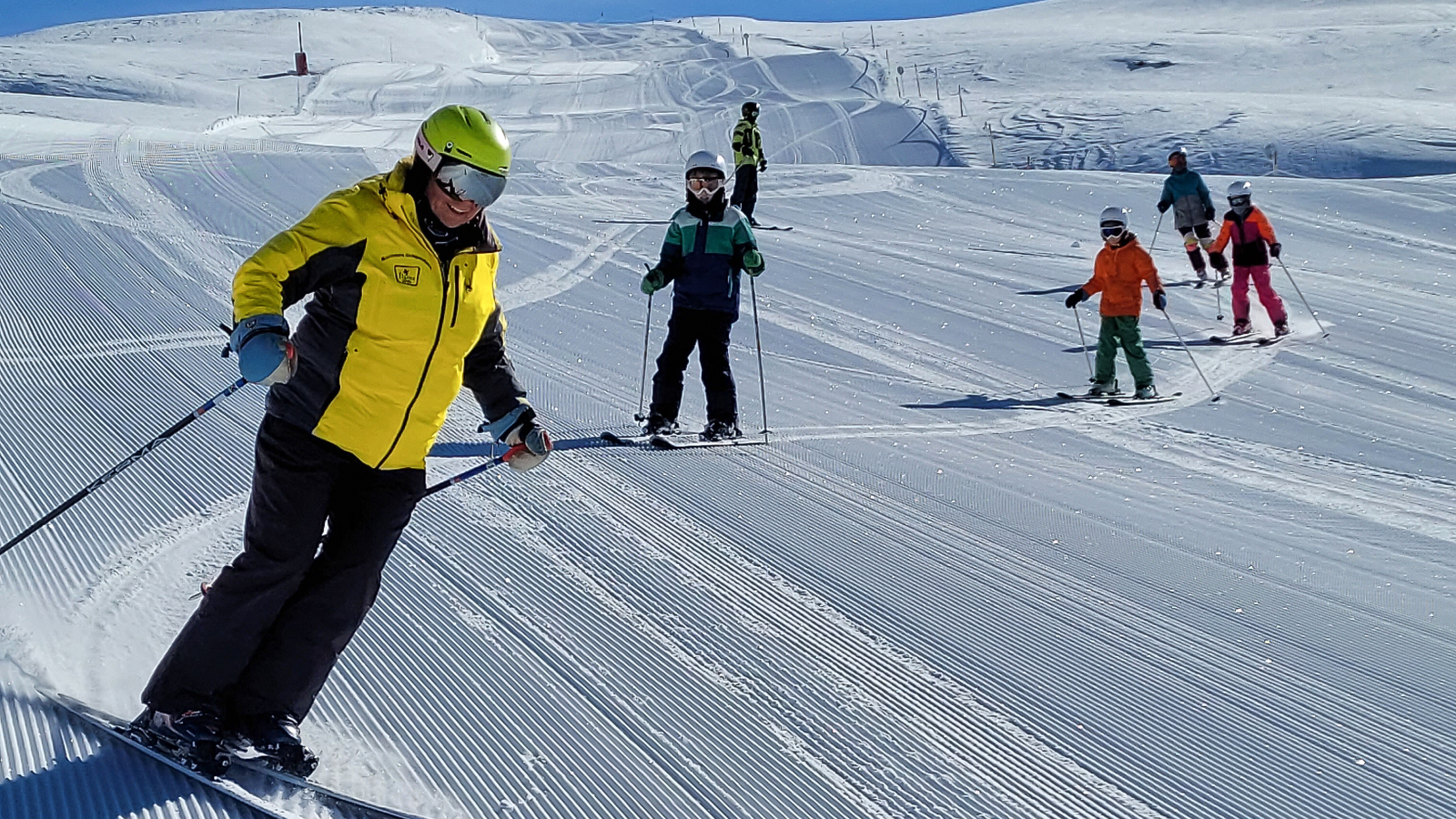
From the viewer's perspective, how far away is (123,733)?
9.87 feet

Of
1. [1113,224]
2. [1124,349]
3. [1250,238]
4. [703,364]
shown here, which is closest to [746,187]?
[1250,238]

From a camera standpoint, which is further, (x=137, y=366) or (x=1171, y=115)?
(x=1171, y=115)

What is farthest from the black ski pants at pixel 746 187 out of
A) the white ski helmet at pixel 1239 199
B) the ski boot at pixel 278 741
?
the ski boot at pixel 278 741

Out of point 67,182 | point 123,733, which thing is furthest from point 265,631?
point 67,182

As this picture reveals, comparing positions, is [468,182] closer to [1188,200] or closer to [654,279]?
[654,279]

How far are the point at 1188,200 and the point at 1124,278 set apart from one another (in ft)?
17.2

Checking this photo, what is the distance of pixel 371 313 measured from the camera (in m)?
2.89

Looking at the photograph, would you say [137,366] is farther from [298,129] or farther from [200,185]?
[298,129]

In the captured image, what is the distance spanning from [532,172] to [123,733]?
59.0ft

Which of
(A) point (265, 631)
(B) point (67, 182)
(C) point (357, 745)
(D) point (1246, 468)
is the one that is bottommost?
(D) point (1246, 468)

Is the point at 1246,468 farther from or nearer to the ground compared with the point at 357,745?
nearer to the ground

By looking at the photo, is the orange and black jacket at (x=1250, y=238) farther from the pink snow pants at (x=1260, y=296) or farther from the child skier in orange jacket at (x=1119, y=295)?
the child skier in orange jacket at (x=1119, y=295)

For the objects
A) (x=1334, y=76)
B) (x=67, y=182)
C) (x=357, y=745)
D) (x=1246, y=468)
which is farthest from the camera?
(x=1334, y=76)

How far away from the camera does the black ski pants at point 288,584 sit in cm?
289
